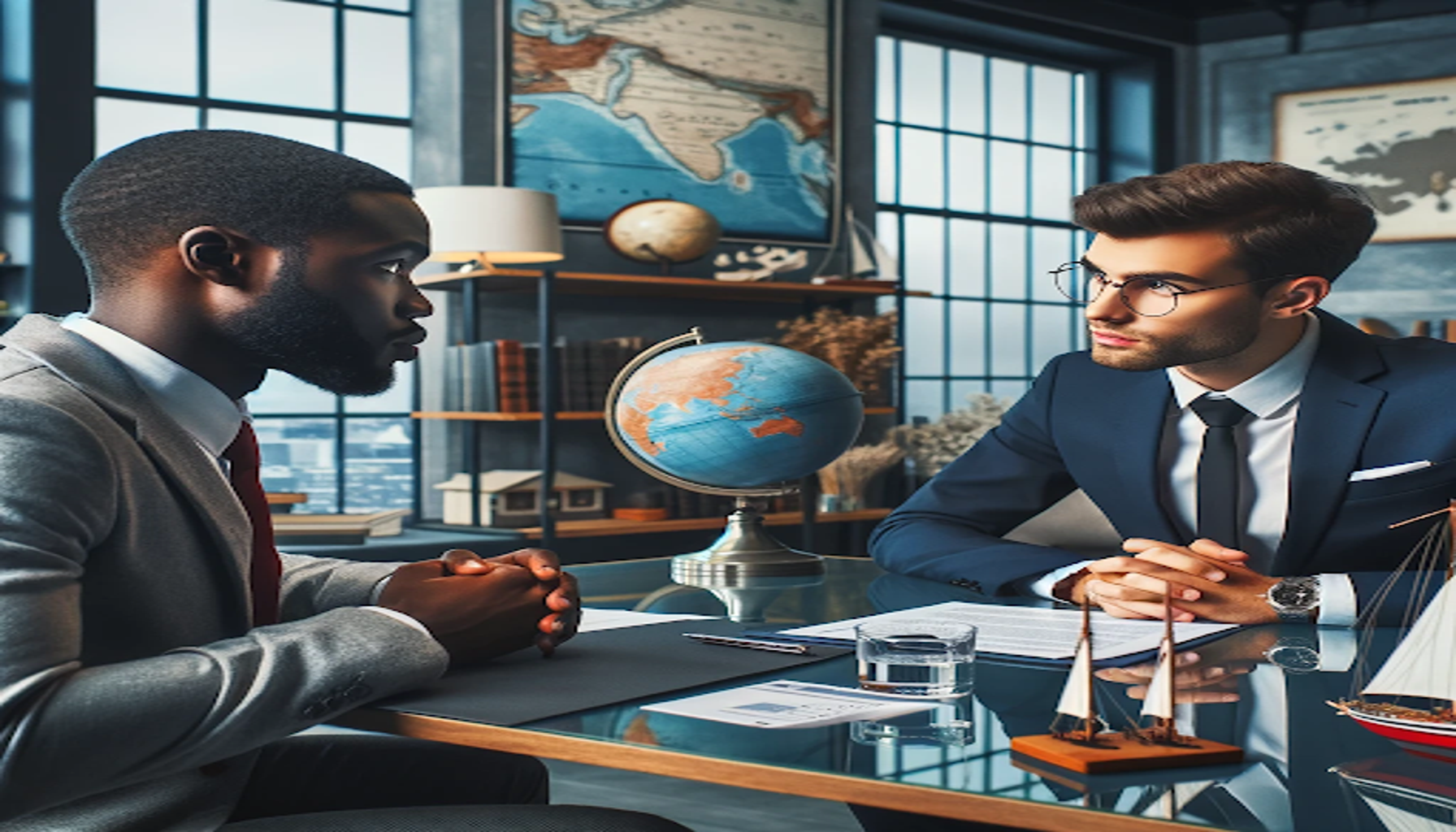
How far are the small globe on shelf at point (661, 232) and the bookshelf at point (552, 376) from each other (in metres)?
0.11

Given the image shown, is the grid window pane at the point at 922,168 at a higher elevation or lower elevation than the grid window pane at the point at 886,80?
lower

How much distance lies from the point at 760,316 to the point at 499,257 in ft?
4.72

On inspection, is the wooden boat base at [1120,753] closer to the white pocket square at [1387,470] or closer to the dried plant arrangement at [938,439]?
the white pocket square at [1387,470]

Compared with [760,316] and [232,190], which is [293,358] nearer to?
[232,190]

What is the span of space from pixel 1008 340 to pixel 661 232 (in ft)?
9.86

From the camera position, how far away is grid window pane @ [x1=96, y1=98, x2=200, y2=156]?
4883 millimetres

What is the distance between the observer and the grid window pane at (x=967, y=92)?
7.78m

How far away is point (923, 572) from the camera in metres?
2.07

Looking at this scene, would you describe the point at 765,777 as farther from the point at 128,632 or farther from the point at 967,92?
the point at 967,92

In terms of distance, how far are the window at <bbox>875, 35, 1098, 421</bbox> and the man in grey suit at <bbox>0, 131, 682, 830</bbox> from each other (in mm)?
5876

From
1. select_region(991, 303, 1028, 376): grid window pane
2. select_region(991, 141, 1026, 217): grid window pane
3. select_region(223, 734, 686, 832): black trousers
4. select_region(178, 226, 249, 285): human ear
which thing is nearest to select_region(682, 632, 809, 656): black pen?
select_region(223, 734, 686, 832): black trousers

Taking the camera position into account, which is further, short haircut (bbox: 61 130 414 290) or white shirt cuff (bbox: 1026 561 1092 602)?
white shirt cuff (bbox: 1026 561 1092 602)

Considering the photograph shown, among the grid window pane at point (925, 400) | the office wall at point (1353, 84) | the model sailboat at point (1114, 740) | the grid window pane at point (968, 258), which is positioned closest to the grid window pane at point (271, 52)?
the grid window pane at point (925, 400)

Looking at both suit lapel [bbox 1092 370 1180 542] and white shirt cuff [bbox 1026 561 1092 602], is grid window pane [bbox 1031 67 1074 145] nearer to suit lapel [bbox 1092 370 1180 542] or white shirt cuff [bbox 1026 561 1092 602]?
suit lapel [bbox 1092 370 1180 542]
